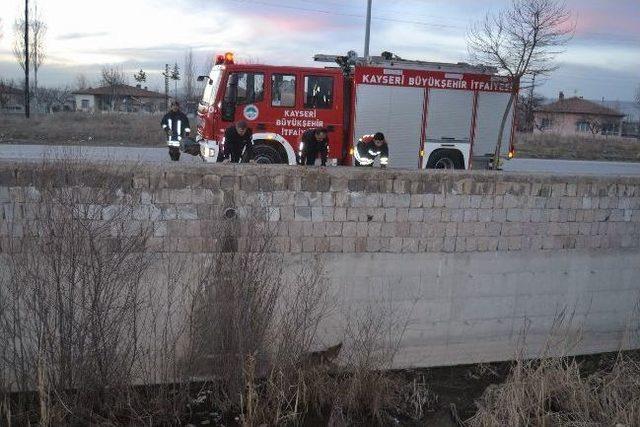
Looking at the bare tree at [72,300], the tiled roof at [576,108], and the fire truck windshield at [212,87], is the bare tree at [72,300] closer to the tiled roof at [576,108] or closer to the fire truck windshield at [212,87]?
the fire truck windshield at [212,87]

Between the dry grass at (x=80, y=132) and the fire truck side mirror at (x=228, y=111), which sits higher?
the fire truck side mirror at (x=228, y=111)

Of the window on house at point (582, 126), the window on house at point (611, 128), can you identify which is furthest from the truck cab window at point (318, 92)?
the window on house at point (611, 128)

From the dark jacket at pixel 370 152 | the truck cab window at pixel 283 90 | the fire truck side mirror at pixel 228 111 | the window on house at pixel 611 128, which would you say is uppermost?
the window on house at pixel 611 128

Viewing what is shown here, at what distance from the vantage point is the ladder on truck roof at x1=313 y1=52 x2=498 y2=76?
1211 centimetres

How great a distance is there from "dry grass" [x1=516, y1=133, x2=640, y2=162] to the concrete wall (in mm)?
17940

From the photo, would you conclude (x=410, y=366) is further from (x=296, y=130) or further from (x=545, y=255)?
(x=296, y=130)

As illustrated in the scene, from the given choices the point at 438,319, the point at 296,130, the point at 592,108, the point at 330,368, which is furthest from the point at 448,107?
the point at 592,108

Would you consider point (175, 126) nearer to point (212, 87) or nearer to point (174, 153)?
point (174, 153)

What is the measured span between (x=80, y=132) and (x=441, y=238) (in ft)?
64.0

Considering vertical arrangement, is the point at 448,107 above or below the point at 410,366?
above

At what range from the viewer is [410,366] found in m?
7.79

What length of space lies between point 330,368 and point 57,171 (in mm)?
3652

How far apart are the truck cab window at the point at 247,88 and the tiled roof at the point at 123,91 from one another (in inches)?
1731

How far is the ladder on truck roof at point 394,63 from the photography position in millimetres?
12109
